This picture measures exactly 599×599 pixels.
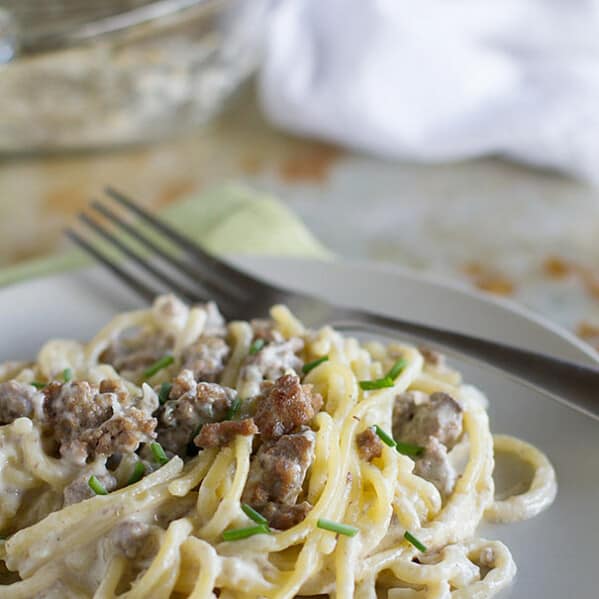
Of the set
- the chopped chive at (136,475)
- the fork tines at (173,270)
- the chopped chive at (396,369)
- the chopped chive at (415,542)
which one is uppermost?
the chopped chive at (396,369)

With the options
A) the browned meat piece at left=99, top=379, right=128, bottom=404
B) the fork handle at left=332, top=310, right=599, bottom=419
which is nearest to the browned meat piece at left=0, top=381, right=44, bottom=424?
the browned meat piece at left=99, top=379, right=128, bottom=404

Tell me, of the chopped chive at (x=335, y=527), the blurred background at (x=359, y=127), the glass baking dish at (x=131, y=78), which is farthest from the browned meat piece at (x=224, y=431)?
the blurred background at (x=359, y=127)

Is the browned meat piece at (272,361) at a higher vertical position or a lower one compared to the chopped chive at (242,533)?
higher

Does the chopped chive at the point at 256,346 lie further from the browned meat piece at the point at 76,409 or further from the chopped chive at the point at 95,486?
the chopped chive at the point at 95,486

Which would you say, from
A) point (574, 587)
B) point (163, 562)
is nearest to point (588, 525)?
point (574, 587)

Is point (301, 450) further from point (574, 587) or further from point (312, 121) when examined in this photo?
point (312, 121)

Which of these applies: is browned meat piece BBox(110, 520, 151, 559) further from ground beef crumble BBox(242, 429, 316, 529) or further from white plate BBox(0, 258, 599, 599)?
white plate BBox(0, 258, 599, 599)
